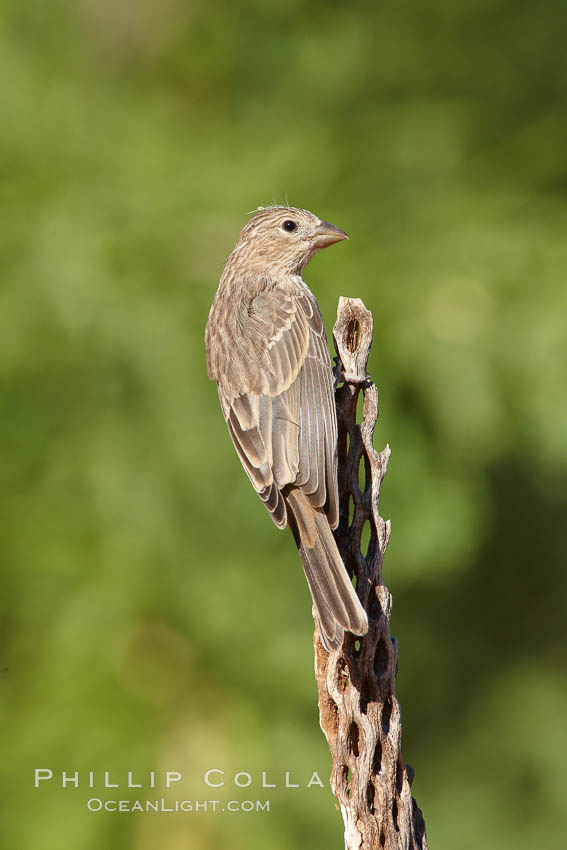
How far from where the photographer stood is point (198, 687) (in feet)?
18.0

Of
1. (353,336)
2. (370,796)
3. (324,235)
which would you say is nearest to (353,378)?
(353,336)

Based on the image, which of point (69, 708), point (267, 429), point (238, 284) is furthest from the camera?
point (69, 708)

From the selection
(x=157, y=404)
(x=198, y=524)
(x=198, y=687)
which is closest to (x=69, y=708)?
(x=198, y=687)

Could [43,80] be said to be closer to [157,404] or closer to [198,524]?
[157,404]

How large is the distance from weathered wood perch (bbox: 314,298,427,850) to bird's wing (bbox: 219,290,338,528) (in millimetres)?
150

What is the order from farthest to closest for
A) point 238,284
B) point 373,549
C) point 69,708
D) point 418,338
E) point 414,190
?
point 414,190 → point 69,708 → point 418,338 → point 238,284 → point 373,549

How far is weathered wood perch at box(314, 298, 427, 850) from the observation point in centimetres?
314

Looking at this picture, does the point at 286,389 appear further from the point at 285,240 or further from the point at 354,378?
the point at 285,240

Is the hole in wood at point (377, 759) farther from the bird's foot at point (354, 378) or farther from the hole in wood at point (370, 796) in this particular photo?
the bird's foot at point (354, 378)

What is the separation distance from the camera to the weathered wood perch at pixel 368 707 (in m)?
3.14

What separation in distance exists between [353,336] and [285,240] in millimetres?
840

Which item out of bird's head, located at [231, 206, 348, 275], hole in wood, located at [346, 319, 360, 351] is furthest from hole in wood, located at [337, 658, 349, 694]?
bird's head, located at [231, 206, 348, 275]

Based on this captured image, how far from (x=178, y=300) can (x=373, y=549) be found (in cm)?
229

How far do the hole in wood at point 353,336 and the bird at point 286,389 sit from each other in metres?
0.11
